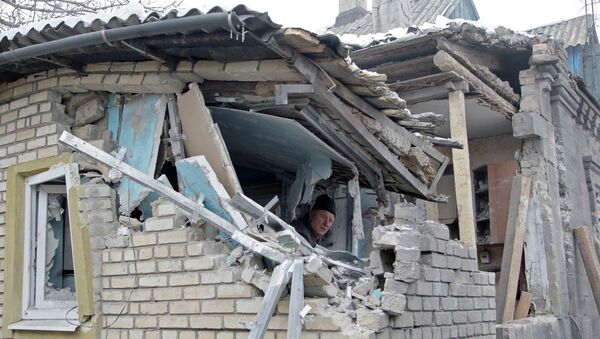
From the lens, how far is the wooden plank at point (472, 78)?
302 inches

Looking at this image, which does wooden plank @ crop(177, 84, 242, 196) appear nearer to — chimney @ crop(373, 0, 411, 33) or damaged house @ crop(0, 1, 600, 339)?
damaged house @ crop(0, 1, 600, 339)

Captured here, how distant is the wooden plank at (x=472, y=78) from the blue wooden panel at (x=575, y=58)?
3.33m

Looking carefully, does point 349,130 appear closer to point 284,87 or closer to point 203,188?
point 284,87

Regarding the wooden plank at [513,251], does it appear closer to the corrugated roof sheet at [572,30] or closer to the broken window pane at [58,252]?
the corrugated roof sheet at [572,30]

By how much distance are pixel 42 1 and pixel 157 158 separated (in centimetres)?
642

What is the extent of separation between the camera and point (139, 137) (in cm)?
491

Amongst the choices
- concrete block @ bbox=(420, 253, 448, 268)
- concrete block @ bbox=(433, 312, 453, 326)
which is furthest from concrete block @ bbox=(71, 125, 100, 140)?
concrete block @ bbox=(433, 312, 453, 326)

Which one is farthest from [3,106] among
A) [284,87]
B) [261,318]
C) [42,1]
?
[42,1]

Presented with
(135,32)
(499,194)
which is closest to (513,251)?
(499,194)

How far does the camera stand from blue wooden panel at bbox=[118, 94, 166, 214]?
4.81 meters

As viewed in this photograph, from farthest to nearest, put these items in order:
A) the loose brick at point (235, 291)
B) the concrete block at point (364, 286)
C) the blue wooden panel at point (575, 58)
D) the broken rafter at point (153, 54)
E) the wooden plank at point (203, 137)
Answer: the blue wooden panel at point (575, 58)
the wooden plank at point (203, 137)
the broken rafter at point (153, 54)
the concrete block at point (364, 286)
the loose brick at point (235, 291)

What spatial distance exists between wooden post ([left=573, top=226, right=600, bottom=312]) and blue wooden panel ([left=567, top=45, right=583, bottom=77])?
141 inches

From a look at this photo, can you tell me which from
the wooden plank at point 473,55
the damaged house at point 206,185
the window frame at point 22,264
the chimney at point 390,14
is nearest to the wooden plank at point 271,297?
the damaged house at point 206,185

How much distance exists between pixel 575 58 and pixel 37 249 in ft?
32.6
